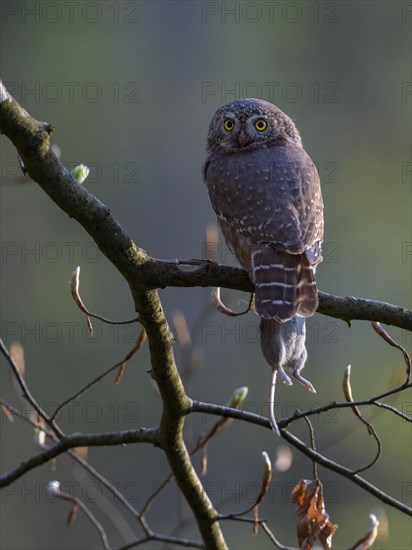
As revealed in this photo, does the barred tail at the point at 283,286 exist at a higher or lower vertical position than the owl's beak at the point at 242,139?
lower

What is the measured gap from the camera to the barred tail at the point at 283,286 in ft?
10.9

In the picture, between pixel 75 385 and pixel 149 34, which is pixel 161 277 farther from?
pixel 149 34

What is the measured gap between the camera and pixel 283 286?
3439mm

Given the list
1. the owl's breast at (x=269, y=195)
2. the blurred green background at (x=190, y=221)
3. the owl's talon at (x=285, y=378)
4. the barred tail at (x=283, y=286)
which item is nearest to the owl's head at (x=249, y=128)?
the owl's breast at (x=269, y=195)

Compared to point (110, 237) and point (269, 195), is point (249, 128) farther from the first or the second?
point (110, 237)

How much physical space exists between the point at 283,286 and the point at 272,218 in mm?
446

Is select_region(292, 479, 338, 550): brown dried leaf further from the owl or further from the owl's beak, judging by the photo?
the owl's beak

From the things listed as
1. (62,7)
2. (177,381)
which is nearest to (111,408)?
(177,381)

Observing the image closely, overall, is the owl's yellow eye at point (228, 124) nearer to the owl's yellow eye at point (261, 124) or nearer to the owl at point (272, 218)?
the owl at point (272, 218)

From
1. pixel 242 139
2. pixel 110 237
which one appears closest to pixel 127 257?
pixel 110 237

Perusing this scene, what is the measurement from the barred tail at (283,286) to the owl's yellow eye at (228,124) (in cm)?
120

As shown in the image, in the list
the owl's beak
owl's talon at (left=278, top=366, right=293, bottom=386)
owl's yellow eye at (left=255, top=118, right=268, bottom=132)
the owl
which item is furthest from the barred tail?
owl's yellow eye at (left=255, top=118, right=268, bottom=132)

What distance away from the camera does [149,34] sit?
18.5m

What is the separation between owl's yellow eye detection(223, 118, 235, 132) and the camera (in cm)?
466
